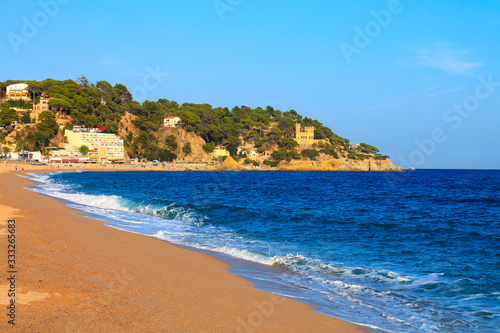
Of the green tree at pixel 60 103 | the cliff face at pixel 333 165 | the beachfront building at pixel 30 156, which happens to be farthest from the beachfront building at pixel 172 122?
the beachfront building at pixel 30 156

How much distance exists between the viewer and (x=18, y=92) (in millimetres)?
113688

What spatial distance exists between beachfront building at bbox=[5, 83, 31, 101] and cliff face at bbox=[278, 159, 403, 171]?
87813mm

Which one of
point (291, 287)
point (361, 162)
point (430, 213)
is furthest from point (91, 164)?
point (361, 162)

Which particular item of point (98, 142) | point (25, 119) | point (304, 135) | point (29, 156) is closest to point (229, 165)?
point (98, 142)

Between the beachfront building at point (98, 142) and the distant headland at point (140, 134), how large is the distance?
9.9 inches

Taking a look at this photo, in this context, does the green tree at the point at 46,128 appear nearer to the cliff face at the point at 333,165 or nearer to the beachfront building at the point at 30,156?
the beachfront building at the point at 30,156

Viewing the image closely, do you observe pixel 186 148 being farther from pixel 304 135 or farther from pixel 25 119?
pixel 304 135

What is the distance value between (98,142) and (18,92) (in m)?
38.8

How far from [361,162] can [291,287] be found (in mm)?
155147

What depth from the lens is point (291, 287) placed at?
7219 mm

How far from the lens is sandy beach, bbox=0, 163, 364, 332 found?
4.21 meters

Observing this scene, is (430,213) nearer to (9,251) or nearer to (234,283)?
(234,283)

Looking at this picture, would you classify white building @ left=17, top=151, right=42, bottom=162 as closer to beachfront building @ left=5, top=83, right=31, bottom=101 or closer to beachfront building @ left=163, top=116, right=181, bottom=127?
beachfront building @ left=5, top=83, right=31, bottom=101

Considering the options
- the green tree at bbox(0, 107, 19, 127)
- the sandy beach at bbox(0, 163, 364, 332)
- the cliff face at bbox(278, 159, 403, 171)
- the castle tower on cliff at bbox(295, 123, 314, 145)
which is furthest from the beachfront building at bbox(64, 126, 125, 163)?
the sandy beach at bbox(0, 163, 364, 332)
